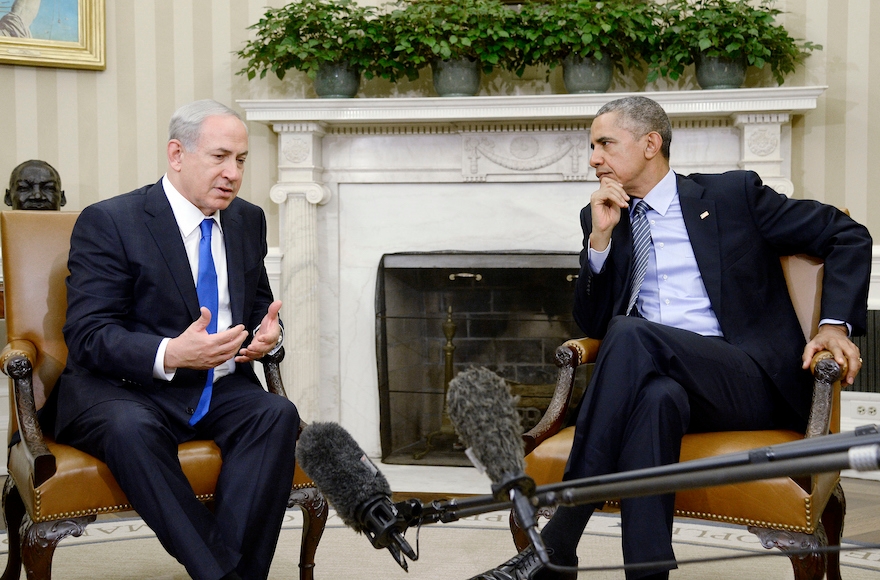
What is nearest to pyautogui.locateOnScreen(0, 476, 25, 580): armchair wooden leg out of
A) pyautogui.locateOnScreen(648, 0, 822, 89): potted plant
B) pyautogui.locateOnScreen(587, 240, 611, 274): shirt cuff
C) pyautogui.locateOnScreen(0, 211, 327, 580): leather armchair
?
pyautogui.locateOnScreen(0, 211, 327, 580): leather armchair

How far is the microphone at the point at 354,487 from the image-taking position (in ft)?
3.05

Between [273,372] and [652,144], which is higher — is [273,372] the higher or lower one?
the lower one

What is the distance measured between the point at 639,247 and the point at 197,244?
1.18m

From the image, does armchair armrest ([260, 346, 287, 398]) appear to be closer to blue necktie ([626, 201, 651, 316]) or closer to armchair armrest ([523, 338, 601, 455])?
armchair armrest ([523, 338, 601, 455])

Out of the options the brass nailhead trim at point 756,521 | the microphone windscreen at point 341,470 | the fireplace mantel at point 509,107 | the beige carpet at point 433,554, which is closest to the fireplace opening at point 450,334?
the fireplace mantel at point 509,107

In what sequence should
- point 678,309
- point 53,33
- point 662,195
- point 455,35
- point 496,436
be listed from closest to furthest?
1. point 496,436
2. point 678,309
3. point 662,195
4. point 455,35
5. point 53,33

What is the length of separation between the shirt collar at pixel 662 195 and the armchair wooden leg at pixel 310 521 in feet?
3.87

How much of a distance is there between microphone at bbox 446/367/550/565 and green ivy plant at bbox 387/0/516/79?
115 inches

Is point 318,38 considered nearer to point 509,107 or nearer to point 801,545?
point 509,107

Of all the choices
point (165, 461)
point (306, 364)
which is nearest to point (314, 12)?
point (306, 364)

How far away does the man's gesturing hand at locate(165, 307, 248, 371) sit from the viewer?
188 cm

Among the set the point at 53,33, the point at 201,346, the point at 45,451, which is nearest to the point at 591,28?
the point at 201,346

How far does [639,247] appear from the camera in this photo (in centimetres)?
238

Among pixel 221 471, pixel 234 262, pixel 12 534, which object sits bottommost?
pixel 12 534
